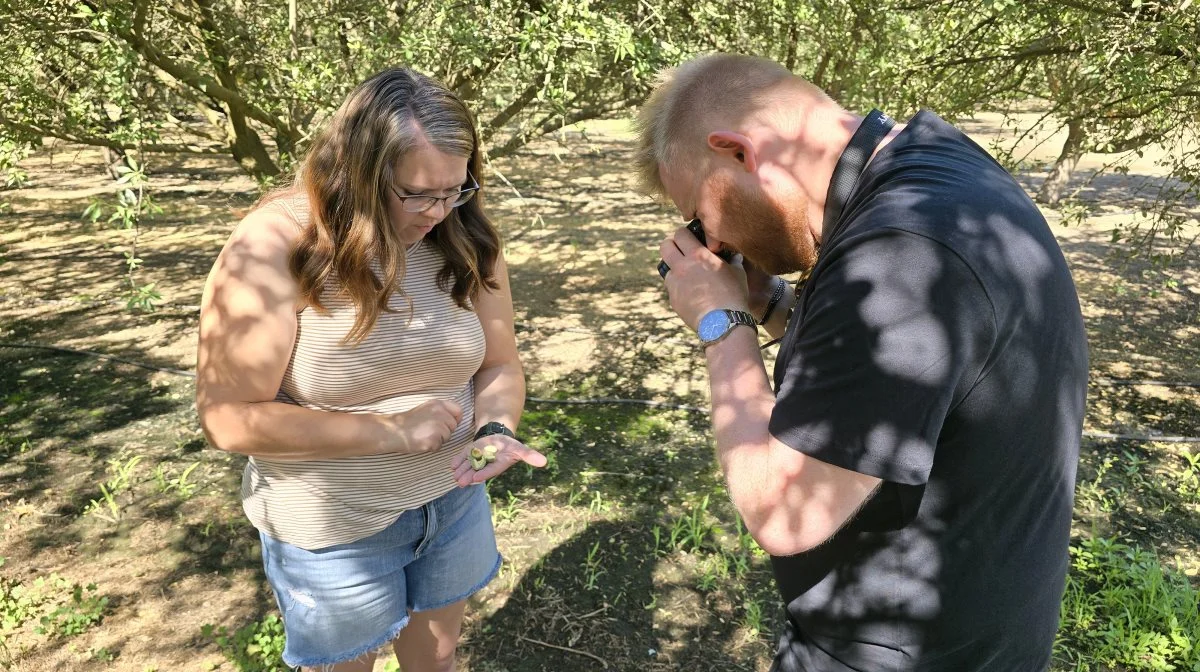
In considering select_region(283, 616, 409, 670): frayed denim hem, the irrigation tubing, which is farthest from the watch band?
the irrigation tubing

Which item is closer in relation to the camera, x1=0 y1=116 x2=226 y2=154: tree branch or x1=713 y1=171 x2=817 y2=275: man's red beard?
x1=713 y1=171 x2=817 y2=275: man's red beard

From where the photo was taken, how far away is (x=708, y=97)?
1492 millimetres

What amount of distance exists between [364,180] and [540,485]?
2.66 meters

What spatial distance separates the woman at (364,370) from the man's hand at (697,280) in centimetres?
59

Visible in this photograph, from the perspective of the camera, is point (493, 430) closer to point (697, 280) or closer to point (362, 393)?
point (362, 393)

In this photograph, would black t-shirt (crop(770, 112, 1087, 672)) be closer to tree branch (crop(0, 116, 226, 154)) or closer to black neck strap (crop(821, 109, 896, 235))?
black neck strap (crop(821, 109, 896, 235))

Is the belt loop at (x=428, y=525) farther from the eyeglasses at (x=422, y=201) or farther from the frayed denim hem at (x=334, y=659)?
the eyeglasses at (x=422, y=201)

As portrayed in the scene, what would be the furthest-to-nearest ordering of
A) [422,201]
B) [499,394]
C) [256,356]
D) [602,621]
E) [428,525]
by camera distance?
[602,621] → [499,394] → [428,525] → [422,201] → [256,356]

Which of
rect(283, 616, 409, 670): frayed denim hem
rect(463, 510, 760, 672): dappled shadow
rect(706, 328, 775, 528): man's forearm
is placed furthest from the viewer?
rect(463, 510, 760, 672): dappled shadow

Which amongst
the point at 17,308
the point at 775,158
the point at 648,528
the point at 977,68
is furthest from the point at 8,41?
the point at 977,68

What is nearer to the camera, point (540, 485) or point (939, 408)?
point (939, 408)

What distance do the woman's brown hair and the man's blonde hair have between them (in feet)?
1.73

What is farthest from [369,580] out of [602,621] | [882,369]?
[602,621]

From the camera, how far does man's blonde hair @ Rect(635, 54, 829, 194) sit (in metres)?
1.46
